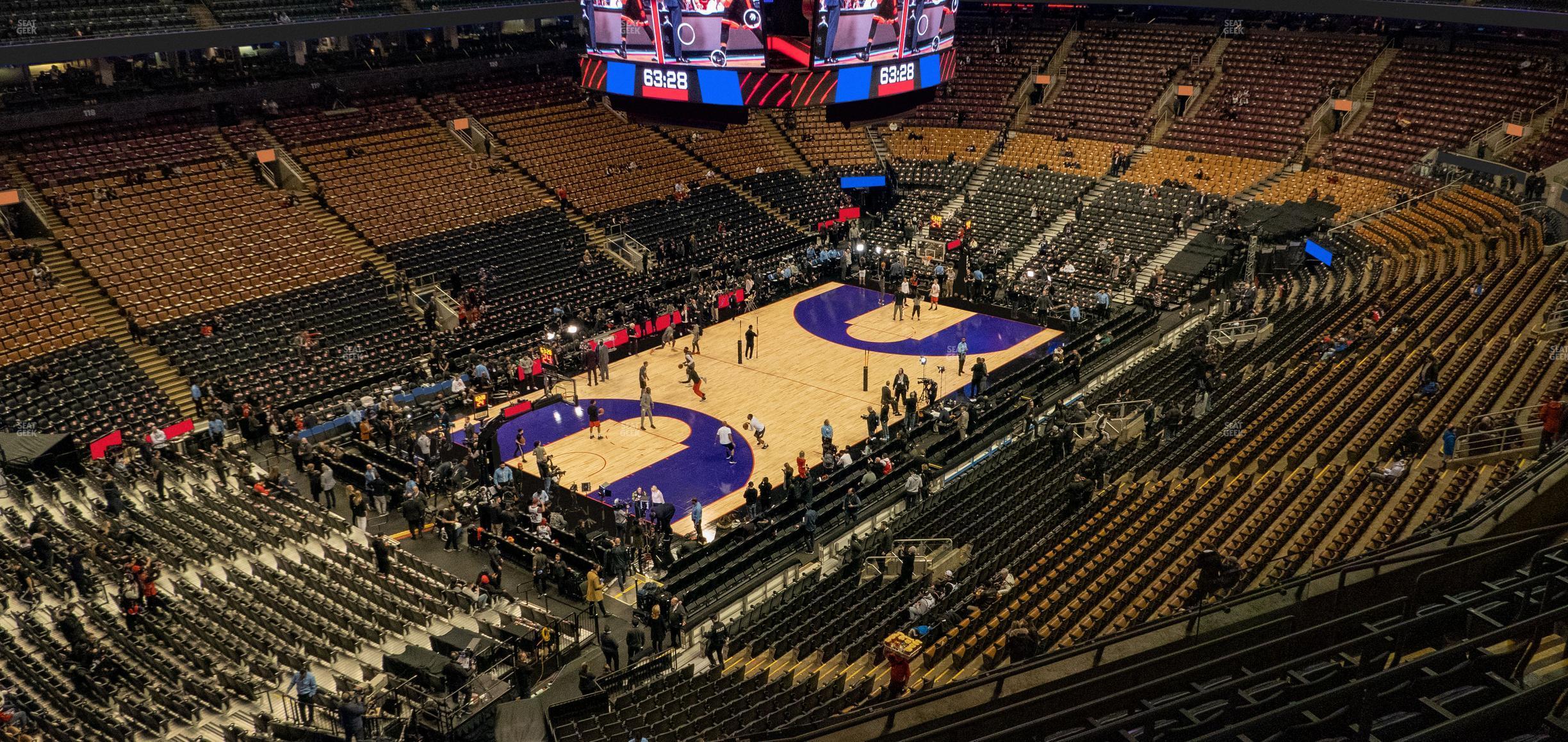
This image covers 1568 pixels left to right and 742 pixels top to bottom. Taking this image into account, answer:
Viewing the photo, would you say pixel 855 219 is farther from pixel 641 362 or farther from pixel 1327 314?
pixel 1327 314

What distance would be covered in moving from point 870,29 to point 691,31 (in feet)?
11.9

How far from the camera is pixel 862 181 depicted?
1812 inches

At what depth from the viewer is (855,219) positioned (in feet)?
145

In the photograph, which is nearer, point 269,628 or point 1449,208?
point 269,628

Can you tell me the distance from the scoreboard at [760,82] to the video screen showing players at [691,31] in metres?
0.21

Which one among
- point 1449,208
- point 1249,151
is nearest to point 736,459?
point 1449,208

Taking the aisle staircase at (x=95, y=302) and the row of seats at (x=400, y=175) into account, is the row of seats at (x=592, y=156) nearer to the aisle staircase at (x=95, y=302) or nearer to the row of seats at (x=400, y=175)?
the row of seats at (x=400, y=175)

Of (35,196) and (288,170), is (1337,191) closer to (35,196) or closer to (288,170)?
(288,170)

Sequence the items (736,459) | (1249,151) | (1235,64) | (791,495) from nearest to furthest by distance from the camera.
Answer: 1. (791,495)
2. (736,459)
3. (1249,151)
4. (1235,64)

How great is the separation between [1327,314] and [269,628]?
77.8 feet

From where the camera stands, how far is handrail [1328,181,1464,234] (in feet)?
117

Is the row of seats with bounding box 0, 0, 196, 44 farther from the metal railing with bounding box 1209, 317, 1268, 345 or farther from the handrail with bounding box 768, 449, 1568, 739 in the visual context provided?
the handrail with bounding box 768, 449, 1568, 739

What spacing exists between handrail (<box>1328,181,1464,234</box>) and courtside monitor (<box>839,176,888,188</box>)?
1705 cm

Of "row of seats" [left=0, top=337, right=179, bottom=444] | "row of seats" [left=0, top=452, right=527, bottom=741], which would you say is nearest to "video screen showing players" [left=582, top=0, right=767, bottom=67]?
"row of seats" [left=0, top=452, right=527, bottom=741]
